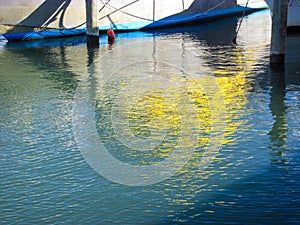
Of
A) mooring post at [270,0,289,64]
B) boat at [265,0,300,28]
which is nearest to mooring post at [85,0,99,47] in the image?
boat at [265,0,300,28]

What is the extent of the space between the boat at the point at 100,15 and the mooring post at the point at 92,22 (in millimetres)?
3605

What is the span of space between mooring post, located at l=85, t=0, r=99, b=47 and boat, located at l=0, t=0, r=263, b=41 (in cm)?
360

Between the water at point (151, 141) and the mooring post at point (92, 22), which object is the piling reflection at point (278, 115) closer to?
the water at point (151, 141)

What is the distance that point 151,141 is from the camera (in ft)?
32.4

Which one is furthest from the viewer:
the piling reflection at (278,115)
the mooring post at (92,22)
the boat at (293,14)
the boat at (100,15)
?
the boat at (100,15)

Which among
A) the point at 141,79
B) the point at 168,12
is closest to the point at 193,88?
the point at 141,79

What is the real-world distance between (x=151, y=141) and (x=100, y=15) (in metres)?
17.7

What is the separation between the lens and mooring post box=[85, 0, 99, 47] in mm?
21688

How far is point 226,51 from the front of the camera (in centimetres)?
1973

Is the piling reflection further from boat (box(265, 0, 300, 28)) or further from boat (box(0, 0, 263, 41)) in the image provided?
boat (box(0, 0, 263, 41))

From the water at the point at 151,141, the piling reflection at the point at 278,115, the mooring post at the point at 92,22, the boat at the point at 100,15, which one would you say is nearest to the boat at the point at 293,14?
the boat at the point at 100,15

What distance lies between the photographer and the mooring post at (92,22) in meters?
21.7

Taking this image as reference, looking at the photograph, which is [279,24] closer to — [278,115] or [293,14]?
[278,115]

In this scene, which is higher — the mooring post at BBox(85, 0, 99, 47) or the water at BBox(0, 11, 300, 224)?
the mooring post at BBox(85, 0, 99, 47)
